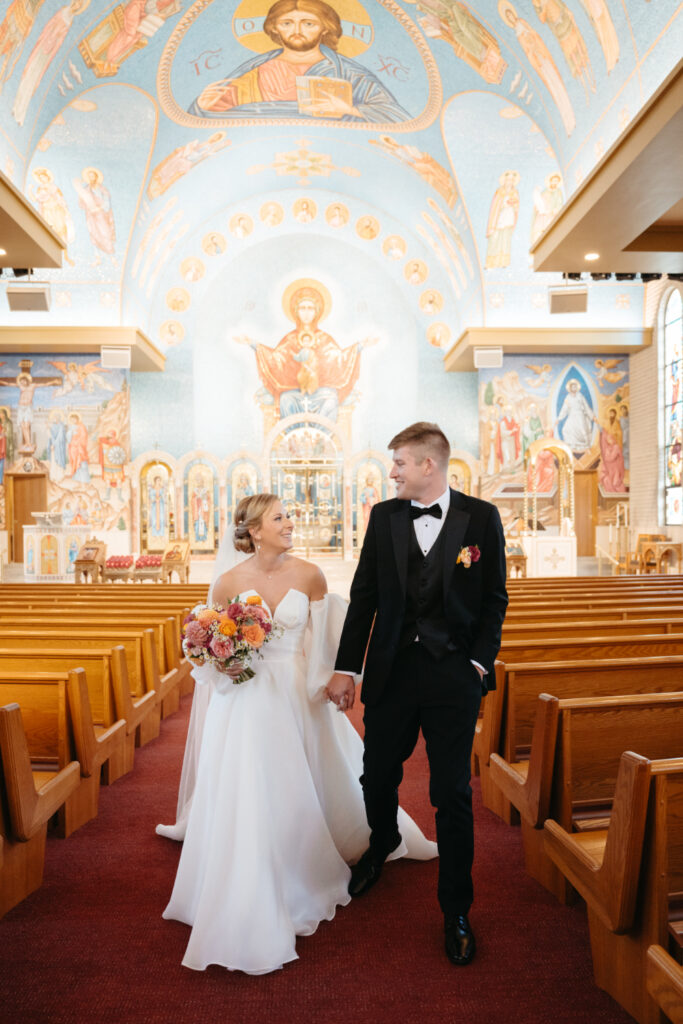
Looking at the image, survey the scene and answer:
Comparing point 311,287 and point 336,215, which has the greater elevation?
point 336,215

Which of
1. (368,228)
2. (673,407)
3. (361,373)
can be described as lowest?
(673,407)

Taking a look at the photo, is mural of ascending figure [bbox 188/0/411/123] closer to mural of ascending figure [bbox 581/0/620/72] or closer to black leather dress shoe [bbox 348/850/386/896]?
mural of ascending figure [bbox 581/0/620/72]

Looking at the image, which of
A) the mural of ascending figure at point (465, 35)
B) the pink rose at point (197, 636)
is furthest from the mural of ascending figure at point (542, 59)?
the pink rose at point (197, 636)

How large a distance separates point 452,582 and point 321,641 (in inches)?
31.5

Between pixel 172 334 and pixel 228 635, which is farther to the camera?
pixel 172 334

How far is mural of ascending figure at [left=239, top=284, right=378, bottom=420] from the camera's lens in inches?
807

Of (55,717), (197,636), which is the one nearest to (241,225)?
(55,717)

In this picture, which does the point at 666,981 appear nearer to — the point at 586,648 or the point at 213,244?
the point at 586,648

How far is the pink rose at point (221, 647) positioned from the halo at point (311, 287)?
18664 mm

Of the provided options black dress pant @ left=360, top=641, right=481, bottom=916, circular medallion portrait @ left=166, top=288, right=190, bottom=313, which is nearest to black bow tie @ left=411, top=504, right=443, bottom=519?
black dress pant @ left=360, top=641, right=481, bottom=916

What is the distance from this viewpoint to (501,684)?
3.37m

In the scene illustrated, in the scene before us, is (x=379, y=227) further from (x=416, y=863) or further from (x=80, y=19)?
(x=416, y=863)

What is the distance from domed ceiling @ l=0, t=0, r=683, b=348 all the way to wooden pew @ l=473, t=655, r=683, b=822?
23.5 feet

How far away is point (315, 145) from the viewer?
17.1 meters
